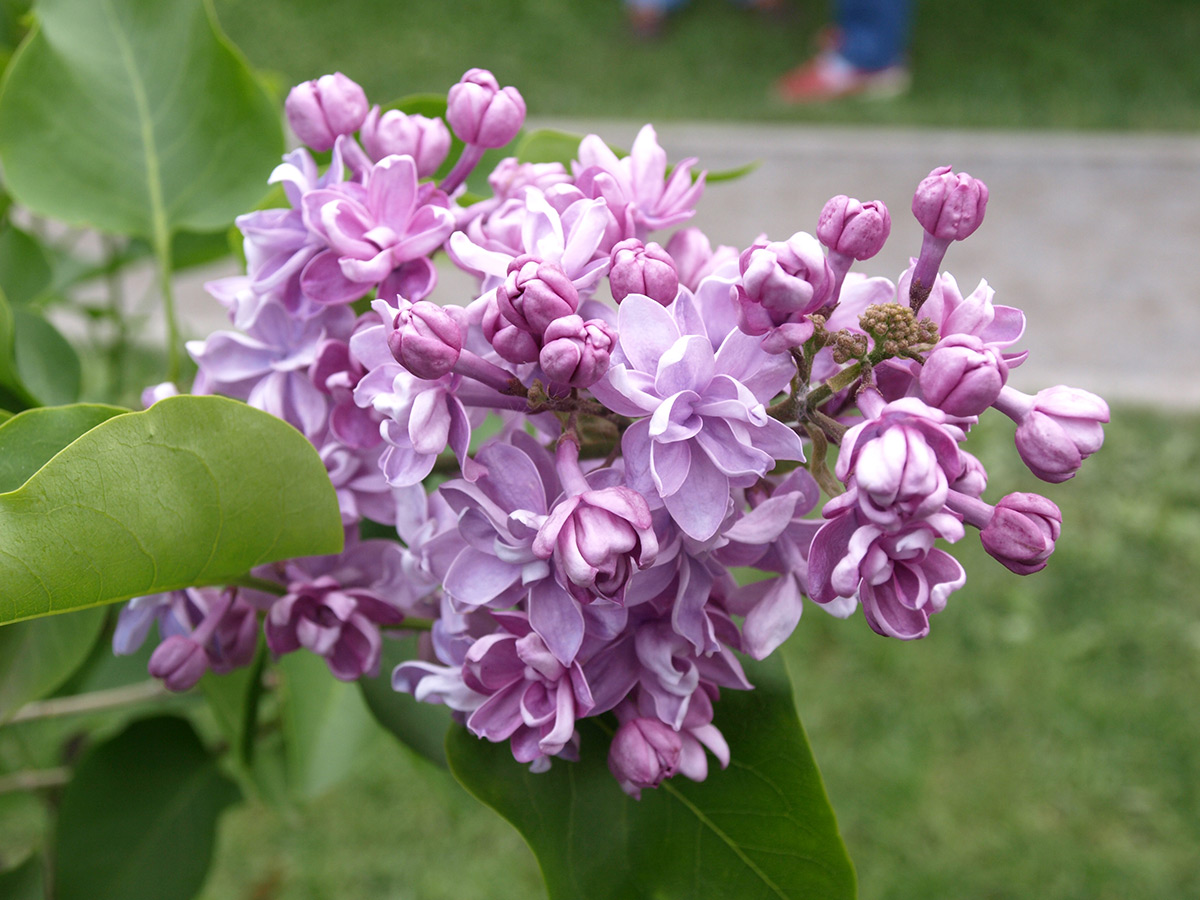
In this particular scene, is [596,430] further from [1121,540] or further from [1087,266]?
[1087,266]

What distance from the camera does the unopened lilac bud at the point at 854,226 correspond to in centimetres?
55

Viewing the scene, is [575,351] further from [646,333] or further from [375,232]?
[375,232]

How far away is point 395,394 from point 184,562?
16 centimetres

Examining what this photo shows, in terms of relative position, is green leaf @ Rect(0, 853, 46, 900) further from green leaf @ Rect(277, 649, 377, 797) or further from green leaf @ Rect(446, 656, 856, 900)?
green leaf @ Rect(446, 656, 856, 900)

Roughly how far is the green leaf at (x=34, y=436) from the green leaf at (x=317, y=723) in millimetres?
333

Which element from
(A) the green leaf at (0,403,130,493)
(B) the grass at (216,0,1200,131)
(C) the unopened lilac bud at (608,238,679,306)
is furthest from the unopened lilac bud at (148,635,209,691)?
(B) the grass at (216,0,1200,131)

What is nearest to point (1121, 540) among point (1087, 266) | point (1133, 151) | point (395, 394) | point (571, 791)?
point (1087, 266)

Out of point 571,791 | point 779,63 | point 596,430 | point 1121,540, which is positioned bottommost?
point 1121,540

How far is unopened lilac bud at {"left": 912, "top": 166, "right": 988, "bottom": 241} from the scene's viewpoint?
0.55m

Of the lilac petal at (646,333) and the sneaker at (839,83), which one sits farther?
the sneaker at (839,83)

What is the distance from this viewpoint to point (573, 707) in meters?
0.57

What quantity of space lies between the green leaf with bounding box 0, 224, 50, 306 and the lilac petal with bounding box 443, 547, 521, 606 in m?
0.65

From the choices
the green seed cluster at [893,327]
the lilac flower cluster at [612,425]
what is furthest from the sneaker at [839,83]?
the green seed cluster at [893,327]

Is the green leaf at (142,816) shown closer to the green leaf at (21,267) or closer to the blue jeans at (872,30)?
the green leaf at (21,267)
